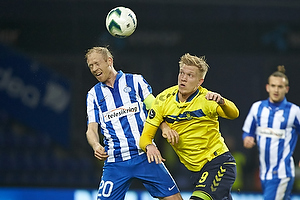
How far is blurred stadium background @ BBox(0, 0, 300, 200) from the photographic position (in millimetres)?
9664

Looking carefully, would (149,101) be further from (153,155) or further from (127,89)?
(153,155)

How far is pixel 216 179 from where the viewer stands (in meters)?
4.24

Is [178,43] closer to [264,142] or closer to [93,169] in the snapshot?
[93,169]

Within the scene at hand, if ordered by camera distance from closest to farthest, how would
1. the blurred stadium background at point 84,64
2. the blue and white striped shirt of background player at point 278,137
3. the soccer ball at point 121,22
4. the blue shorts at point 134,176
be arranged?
the blue shorts at point 134,176
the soccer ball at point 121,22
the blue and white striped shirt of background player at point 278,137
the blurred stadium background at point 84,64

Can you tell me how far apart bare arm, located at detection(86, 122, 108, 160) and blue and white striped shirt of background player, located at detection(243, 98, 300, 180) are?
2150mm

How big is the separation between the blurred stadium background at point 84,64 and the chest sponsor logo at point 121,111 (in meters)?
4.77

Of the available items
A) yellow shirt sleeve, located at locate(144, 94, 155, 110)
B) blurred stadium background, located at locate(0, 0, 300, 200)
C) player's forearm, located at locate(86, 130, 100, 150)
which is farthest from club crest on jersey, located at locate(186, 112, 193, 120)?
blurred stadium background, located at locate(0, 0, 300, 200)

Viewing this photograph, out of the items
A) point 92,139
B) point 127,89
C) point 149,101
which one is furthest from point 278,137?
point 92,139

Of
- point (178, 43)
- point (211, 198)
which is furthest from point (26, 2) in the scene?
point (211, 198)

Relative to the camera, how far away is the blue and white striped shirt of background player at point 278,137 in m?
5.92

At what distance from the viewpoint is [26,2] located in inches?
380

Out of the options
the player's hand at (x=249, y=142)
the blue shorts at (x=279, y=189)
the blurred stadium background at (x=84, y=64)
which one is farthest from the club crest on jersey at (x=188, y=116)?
the blurred stadium background at (x=84, y=64)

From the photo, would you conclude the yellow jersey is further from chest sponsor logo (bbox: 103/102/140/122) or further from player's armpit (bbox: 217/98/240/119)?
chest sponsor logo (bbox: 103/102/140/122)

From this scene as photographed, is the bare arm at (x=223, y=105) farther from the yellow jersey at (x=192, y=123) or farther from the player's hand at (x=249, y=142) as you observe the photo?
the player's hand at (x=249, y=142)
